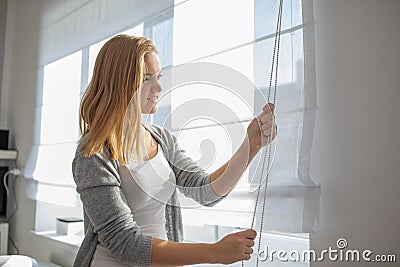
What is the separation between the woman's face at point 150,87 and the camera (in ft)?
3.18

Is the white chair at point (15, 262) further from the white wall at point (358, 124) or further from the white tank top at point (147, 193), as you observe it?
the white wall at point (358, 124)

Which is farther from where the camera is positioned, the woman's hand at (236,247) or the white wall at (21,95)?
the white wall at (21,95)

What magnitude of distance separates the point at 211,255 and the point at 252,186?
369mm

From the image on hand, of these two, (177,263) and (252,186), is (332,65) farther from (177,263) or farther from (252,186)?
(177,263)

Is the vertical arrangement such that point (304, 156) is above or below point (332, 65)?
below

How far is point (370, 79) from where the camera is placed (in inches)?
37.8

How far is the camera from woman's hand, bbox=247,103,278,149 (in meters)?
0.92

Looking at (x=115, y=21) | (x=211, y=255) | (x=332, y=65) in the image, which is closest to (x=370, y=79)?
(x=332, y=65)

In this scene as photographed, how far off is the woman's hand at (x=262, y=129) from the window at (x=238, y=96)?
0.02 m

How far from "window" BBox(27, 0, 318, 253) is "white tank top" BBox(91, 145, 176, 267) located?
8 cm

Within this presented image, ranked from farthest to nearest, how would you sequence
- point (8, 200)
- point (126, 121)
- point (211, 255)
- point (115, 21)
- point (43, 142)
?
point (8, 200) < point (43, 142) < point (115, 21) < point (126, 121) < point (211, 255)

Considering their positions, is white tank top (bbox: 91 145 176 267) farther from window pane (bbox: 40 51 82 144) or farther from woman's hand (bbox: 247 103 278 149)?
window pane (bbox: 40 51 82 144)

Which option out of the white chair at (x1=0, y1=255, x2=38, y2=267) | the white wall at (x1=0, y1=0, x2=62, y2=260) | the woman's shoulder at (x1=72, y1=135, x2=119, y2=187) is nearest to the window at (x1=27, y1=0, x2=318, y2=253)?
the woman's shoulder at (x1=72, y1=135, x2=119, y2=187)

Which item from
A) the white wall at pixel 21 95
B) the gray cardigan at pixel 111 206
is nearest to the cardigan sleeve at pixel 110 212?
the gray cardigan at pixel 111 206
